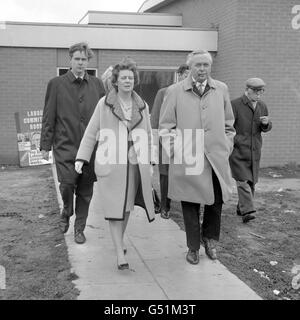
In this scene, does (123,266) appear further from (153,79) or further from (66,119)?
(153,79)

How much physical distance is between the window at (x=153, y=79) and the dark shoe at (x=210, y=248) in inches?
294

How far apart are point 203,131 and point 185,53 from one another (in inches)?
307

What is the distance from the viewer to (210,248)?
4.98m

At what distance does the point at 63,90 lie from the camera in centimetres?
523

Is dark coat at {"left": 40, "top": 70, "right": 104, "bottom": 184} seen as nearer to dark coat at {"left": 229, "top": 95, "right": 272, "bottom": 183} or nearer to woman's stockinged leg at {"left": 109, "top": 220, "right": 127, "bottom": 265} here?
woman's stockinged leg at {"left": 109, "top": 220, "right": 127, "bottom": 265}

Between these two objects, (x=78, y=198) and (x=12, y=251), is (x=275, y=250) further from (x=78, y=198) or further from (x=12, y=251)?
(x=12, y=251)

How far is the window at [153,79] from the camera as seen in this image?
39.6 ft

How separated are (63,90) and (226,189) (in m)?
1.88

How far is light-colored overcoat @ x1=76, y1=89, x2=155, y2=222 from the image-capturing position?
4535mm

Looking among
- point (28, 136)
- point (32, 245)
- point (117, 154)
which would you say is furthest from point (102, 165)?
point (28, 136)

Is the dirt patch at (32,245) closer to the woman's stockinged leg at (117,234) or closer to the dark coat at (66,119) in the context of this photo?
the woman's stockinged leg at (117,234)

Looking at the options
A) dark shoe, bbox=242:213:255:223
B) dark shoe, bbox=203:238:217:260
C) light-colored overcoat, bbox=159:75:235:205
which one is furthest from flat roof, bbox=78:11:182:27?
dark shoe, bbox=203:238:217:260
